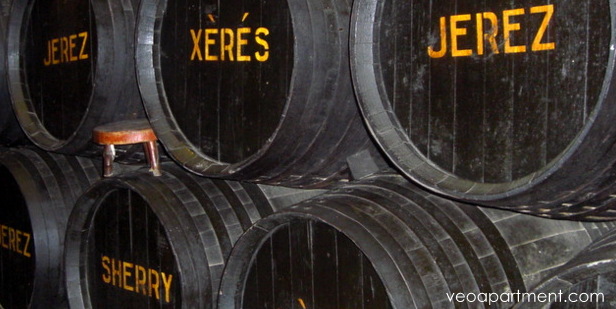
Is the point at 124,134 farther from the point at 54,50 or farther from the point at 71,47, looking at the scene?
the point at 54,50

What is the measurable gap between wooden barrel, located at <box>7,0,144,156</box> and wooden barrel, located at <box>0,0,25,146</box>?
1.00 feet

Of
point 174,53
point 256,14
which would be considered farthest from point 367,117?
point 174,53

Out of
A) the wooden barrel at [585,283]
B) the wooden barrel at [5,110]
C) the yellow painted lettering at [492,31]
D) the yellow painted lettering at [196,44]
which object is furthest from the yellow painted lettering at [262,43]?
the wooden barrel at [5,110]

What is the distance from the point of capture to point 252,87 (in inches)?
92.0

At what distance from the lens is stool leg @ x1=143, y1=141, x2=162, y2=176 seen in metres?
2.81

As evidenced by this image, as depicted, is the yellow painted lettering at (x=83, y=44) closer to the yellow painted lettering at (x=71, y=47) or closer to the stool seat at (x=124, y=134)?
the yellow painted lettering at (x=71, y=47)

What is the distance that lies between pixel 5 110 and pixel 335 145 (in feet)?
7.48

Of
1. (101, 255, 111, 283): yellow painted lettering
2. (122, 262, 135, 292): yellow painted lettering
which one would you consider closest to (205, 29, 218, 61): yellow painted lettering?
(122, 262, 135, 292): yellow painted lettering

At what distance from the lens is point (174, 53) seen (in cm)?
262

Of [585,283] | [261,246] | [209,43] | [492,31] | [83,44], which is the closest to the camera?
[585,283]

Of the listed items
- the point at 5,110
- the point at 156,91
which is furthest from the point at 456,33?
the point at 5,110

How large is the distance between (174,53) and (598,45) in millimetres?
1532

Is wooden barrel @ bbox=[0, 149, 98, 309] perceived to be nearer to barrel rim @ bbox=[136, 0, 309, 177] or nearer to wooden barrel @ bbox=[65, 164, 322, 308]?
wooden barrel @ bbox=[65, 164, 322, 308]

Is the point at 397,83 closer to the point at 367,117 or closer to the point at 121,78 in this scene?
the point at 367,117
